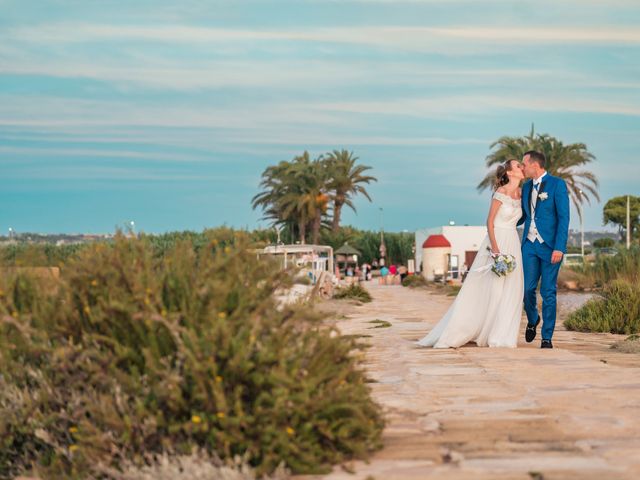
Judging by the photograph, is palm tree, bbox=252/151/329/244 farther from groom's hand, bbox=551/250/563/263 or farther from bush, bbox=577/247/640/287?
groom's hand, bbox=551/250/563/263

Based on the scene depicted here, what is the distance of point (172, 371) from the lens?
13.8 feet

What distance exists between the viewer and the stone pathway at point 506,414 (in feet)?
14.3

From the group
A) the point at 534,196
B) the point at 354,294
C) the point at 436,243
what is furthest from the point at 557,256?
the point at 436,243

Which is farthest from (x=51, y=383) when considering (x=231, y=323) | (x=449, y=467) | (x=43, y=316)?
(x=449, y=467)

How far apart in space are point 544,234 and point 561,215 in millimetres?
259

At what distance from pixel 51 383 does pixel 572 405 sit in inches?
126

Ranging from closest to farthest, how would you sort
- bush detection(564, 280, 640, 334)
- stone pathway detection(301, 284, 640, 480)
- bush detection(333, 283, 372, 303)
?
A: 1. stone pathway detection(301, 284, 640, 480)
2. bush detection(564, 280, 640, 334)
3. bush detection(333, 283, 372, 303)

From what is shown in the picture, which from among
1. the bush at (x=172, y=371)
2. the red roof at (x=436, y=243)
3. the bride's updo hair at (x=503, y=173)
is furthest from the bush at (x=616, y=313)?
the red roof at (x=436, y=243)

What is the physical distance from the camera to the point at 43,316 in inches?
189

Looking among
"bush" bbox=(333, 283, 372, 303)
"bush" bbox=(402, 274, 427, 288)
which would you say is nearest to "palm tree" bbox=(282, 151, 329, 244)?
"bush" bbox=(402, 274, 427, 288)

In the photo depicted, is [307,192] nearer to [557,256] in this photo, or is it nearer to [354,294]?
[354,294]

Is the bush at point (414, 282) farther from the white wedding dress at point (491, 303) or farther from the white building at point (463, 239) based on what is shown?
the white wedding dress at point (491, 303)

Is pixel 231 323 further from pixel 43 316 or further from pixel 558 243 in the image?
pixel 558 243

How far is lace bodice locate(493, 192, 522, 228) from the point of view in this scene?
10016 mm
